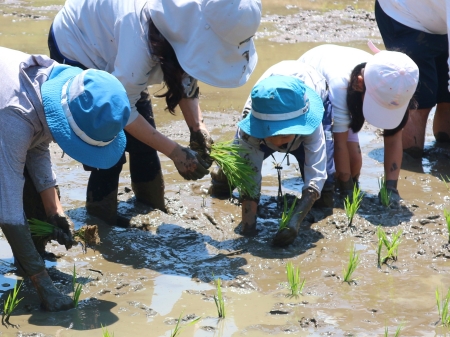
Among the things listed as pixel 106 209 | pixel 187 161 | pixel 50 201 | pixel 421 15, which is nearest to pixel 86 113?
pixel 50 201

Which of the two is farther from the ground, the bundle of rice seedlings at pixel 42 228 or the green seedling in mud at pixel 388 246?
the bundle of rice seedlings at pixel 42 228

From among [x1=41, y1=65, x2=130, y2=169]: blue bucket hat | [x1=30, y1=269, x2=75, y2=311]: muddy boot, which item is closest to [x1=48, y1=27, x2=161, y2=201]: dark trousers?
[x1=30, y1=269, x2=75, y2=311]: muddy boot

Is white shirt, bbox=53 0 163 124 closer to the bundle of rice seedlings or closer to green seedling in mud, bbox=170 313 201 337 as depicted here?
the bundle of rice seedlings

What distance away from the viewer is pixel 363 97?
4.55 metres

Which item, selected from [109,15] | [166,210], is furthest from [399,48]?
[109,15]

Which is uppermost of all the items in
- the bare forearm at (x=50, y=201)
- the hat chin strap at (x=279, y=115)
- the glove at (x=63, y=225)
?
the hat chin strap at (x=279, y=115)

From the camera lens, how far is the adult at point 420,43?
5.21 metres

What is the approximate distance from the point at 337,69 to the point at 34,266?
2.52 meters

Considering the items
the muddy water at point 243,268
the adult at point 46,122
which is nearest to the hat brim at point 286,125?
the muddy water at point 243,268

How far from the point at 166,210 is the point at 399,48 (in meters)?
2.21

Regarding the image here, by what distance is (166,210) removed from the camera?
15.0 ft

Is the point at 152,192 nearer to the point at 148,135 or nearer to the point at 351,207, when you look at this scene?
the point at 148,135

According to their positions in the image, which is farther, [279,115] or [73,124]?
[279,115]

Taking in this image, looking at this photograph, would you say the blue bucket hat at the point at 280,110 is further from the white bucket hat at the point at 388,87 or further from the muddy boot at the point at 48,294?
the muddy boot at the point at 48,294
